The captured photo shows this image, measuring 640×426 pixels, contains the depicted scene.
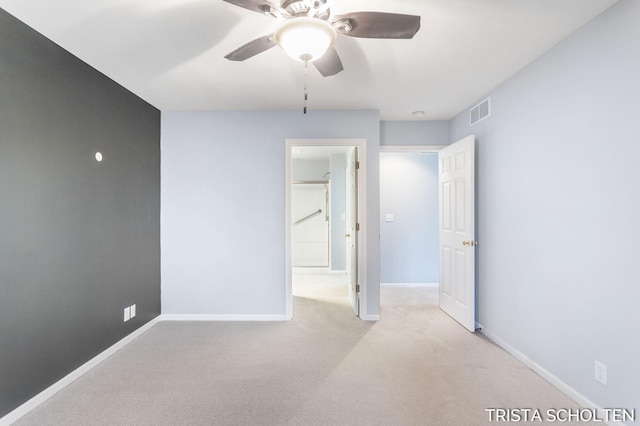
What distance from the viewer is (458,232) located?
11.0 ft

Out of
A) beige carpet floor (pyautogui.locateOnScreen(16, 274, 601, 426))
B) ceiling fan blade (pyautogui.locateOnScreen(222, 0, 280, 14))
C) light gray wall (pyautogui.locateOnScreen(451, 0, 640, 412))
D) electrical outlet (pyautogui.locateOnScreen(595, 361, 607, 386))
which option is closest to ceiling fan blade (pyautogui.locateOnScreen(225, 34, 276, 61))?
ceiling fan blade (pyautogui.locateOnScreen(222, 0, 280, 14))

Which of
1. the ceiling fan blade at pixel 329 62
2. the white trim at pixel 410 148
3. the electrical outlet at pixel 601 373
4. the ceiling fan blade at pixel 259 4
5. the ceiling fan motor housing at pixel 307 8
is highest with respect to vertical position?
the ceiling fan motor housing at pixel 307 8

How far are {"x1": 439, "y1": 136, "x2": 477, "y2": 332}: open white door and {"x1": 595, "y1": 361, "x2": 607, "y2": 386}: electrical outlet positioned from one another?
127 cm

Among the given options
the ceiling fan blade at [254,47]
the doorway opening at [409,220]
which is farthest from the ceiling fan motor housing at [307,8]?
the doorway opening at [409,220]

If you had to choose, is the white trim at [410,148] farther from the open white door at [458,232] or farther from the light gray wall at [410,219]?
the light gray wall at [410,219]

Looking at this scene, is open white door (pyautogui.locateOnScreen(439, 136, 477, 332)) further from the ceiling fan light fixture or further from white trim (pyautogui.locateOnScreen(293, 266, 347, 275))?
white trim (pyautogui.locateOnScreen(293, 266, 347, 275))

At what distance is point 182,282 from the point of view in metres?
3.50

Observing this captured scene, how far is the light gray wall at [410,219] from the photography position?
493 centimetres

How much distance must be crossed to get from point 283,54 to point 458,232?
254 centimetres

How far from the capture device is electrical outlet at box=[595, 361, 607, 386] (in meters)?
1.78

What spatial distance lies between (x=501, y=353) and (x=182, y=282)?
10.9 feet

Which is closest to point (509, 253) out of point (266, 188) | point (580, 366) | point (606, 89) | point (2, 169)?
point (580, 366)

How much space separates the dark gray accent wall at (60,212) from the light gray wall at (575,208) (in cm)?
353

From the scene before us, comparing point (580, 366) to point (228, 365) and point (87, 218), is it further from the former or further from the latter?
point (87, 218)
